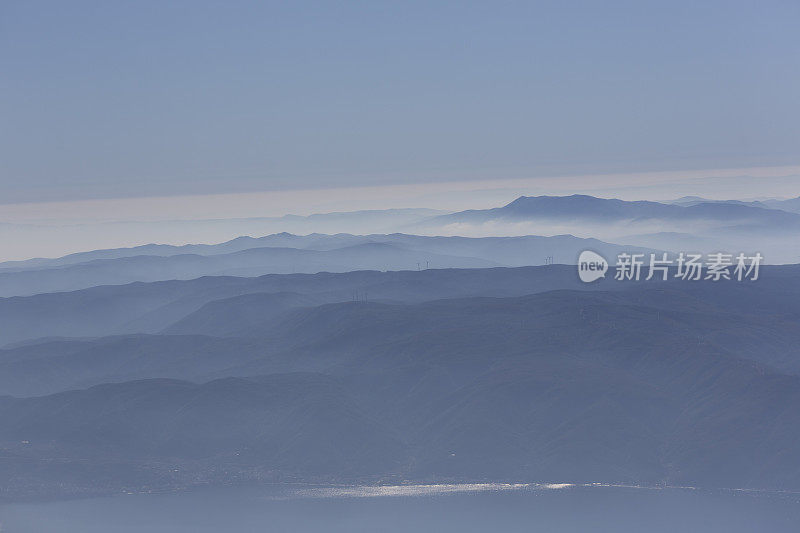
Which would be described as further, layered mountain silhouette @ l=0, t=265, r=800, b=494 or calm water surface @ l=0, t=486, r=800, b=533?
layered mountain silhouette @ l=0, t=265, r=800, b=494

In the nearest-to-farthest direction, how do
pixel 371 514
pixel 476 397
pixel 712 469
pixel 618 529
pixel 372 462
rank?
pixel 618 529
pixel 371 514
pixel 712 469
pixel 372 462
pixel 476 397

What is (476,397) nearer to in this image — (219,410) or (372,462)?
(372,462)

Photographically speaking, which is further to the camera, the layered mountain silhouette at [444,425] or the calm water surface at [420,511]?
the layered mountain silhouette at [444,425]

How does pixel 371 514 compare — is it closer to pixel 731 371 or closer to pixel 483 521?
pixel 483 521

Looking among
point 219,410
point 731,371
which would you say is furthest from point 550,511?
point 219,410

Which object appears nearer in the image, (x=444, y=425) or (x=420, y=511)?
(x=420, y=511)

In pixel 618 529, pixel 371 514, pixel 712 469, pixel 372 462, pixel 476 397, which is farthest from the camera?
pixel 476 397

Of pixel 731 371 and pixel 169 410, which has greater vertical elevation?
pixel 731 371

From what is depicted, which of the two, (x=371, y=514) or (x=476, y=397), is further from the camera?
(x=476, y=397)

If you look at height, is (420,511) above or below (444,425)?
below
